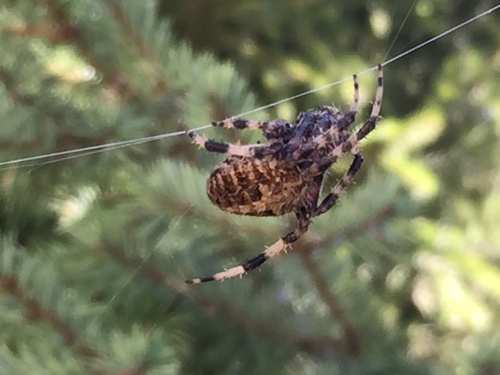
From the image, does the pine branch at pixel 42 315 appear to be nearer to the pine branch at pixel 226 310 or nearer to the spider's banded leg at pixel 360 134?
the pine branch at pixel 226 310

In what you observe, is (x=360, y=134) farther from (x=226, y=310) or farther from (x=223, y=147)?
(x=226, y=310)

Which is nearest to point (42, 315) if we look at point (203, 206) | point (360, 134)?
point (203, 206)

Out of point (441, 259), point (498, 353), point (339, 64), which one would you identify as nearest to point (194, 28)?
point (339, 64)

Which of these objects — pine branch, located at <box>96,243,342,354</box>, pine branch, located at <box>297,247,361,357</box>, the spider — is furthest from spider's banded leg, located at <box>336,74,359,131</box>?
pine branch, located at <box>96,243,342,354</box>

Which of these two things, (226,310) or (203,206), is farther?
(226,310)

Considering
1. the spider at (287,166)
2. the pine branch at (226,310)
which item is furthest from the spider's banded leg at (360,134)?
the pine branch at (226,310)
